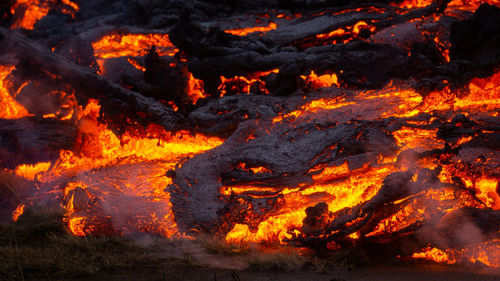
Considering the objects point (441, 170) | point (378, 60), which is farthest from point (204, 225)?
point (378, 60)

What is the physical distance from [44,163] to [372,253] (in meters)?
5.79

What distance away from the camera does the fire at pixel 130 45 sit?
10.1 m

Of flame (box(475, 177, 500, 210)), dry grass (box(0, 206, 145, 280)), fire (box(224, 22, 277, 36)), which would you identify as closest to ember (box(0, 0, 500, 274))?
flame (box(475, 177, 500, 210))

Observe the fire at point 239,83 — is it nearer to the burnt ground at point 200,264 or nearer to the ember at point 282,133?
the ember at point 282,133

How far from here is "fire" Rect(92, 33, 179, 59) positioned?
33.0 ft

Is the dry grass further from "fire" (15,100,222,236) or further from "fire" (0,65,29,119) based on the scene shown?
"fire" (0,65,29,119)

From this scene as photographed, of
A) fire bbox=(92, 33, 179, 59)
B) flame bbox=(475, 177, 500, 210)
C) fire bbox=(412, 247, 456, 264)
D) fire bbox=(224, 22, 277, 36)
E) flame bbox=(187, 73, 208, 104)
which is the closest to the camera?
fire bbox=(412, 247, 456, 264)

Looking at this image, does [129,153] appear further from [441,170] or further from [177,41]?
[441,170]

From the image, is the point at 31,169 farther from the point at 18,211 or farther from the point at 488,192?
the point at 488,192

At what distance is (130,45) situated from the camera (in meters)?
10.6

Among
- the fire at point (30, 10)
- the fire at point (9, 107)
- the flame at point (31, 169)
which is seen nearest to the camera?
the flame at point (31, 169)

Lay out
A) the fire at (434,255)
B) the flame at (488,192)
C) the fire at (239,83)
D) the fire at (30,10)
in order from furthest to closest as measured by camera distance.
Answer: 1. the fire at (30,10)
2. the fire at (239,83)
3. the flame at (488,192)
4. the fire at (434,255)

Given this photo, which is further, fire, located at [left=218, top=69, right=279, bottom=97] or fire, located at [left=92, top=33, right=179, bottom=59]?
fire, located at [left=92, top=33, right=179, bottom=59]

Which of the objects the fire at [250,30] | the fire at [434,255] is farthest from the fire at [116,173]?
the fire at [250,30]
